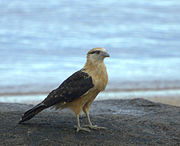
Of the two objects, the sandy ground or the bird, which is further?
the bird

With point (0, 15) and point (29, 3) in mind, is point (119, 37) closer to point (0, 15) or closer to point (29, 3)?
point (0, 15)

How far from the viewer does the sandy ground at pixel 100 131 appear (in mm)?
5508

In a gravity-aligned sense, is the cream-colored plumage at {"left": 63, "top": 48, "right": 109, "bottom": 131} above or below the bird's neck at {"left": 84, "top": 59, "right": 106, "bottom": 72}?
below

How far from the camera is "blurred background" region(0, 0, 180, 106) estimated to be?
11.7 metres

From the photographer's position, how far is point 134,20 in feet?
79.1

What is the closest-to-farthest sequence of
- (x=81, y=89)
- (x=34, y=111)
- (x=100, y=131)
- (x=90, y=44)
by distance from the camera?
(x=81, y=89) → (x=34, y=111) → (x=100, y=131) → (x=90, y=44)

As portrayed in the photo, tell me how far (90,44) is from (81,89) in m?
12.0

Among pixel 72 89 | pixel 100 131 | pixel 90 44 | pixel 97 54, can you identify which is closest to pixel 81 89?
pixel 72 89

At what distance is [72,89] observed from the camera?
18.8 feet

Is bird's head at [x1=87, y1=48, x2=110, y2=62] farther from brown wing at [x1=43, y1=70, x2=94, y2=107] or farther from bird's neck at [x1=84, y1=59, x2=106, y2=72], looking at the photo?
brown wing at [x1=43, y1=70, x2=94, y2=107]

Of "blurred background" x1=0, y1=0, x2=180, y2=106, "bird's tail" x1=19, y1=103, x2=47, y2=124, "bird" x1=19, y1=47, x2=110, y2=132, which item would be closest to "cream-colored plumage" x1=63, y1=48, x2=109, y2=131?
"bird" x1=19, y1=47, x2=110, y2=132

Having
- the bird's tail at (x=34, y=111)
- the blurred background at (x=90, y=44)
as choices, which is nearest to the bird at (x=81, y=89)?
the bird's tail at (x=34, y=111)

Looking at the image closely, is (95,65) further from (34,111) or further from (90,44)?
(90,44)

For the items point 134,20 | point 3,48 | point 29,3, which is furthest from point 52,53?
point 29,3
